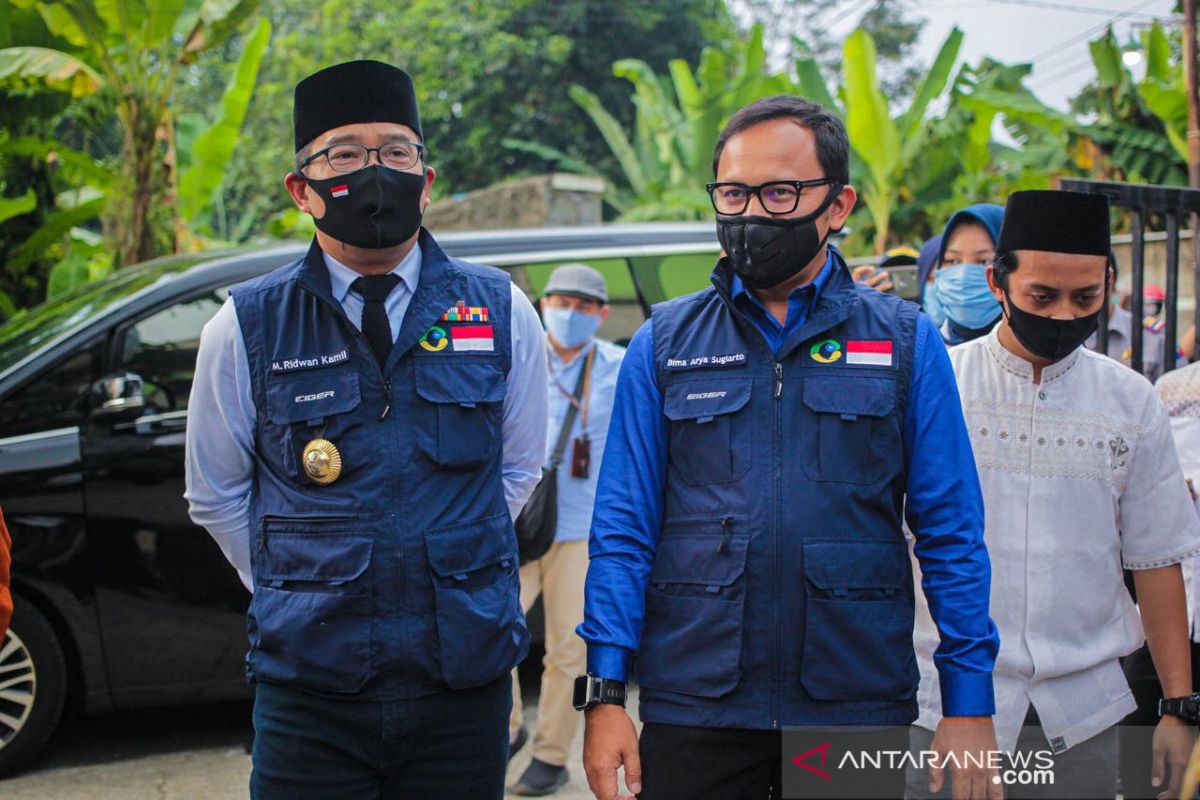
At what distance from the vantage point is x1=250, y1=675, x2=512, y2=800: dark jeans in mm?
2346

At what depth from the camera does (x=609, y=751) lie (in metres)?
2.19

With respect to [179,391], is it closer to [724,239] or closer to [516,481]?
[516,481]

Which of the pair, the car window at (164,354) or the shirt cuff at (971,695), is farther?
the car window at (164,354)

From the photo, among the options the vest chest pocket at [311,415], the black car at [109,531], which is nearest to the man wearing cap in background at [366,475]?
the vest chest pocket at [311,415]

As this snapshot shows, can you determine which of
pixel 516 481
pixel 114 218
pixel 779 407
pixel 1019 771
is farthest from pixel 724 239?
pixel 114 218

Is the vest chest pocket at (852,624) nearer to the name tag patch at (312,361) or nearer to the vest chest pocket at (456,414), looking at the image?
the vest chest pocket at (456,414)

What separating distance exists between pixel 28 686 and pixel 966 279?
3.81 m

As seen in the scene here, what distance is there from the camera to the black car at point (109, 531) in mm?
4668

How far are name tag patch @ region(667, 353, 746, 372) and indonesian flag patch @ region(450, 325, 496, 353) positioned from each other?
421 mm

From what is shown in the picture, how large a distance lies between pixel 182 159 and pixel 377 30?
1106 centimetres

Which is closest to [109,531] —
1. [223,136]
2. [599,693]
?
[599,693]

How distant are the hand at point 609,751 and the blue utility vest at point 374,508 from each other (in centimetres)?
30

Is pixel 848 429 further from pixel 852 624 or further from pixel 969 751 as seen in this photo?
pixel 969 751

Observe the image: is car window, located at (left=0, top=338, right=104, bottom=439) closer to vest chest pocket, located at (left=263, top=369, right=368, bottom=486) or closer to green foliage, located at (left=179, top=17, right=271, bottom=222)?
vest chest pocket, located at (left=263, top=369, right=368, bottom=486)
